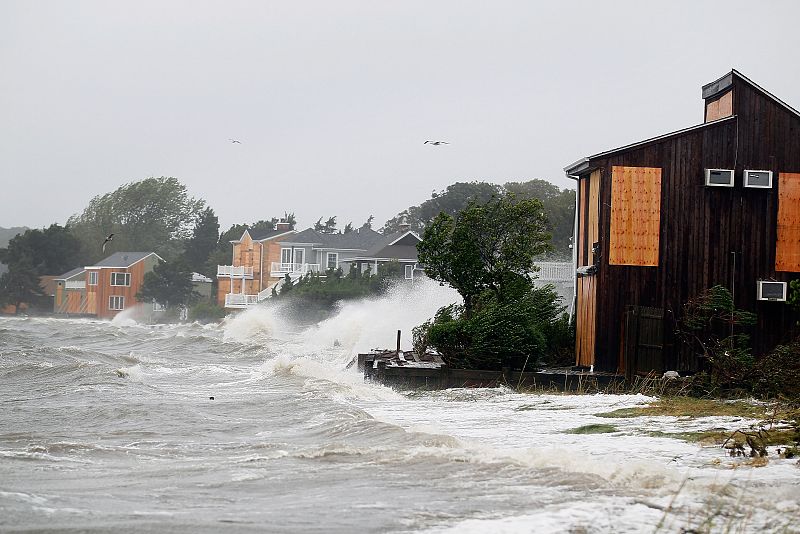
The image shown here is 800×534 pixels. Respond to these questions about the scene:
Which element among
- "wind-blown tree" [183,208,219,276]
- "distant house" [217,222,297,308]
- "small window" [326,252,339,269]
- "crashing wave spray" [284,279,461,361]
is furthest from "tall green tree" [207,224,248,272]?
"crashing wave spray" [284,279,461,361]

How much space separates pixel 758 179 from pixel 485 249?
24.6ft

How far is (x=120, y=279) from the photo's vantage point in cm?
10288

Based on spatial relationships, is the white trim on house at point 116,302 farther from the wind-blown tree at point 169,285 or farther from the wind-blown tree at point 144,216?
the wind-blown tree at point 144,216

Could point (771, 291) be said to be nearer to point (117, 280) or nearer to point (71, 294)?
point (117, 280)

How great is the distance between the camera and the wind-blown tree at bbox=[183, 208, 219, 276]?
404 ft

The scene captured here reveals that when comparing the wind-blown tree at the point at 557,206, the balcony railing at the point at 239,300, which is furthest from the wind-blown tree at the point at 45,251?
the wind-blown tree at the point at 557,206

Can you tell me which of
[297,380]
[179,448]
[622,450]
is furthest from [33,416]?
[622,450]

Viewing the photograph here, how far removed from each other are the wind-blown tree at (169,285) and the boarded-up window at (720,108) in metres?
76.9

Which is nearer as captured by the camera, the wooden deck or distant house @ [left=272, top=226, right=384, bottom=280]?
the wooden deck

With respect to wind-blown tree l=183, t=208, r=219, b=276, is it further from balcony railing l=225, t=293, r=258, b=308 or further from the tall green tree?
balcony railing l=225, t=293, r=258, b=308

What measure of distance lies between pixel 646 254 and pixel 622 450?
12116mm

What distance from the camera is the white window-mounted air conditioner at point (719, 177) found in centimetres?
2475

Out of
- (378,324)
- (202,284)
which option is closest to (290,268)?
(202,284)

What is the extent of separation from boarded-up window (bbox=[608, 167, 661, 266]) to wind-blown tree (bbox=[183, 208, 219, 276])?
3938 inches
